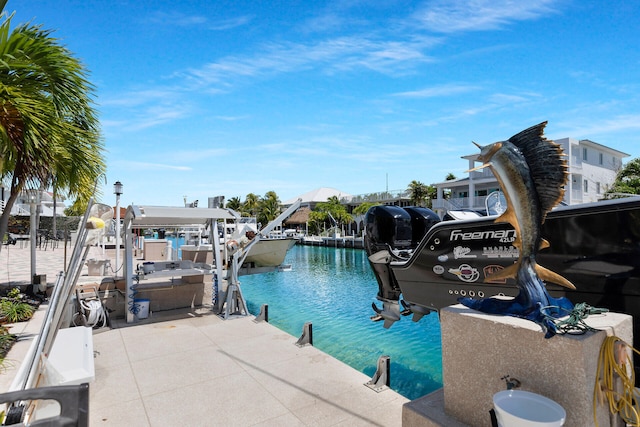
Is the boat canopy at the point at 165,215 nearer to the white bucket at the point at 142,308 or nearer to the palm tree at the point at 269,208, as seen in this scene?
the white bucket at the point at 142,308

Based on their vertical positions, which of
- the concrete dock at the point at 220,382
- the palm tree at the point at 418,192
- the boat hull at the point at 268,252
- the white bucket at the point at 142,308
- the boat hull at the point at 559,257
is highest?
the palm tree at the point at 418,192

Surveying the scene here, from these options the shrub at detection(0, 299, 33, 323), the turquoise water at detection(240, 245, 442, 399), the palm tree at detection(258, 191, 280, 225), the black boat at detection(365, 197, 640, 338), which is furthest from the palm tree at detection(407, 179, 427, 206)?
the shrub at detection(0, 299, 33, 323)

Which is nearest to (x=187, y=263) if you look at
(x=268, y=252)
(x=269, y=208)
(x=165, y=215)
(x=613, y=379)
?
(x=165, y=215)

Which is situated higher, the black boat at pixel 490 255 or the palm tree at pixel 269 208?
the palm tree at pixel 269 208

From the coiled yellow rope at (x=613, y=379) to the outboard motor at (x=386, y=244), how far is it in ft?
15.3

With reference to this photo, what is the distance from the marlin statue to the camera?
2951 mm

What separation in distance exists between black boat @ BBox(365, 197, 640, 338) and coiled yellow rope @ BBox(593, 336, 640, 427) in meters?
2.13

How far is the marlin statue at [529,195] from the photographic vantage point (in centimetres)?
295

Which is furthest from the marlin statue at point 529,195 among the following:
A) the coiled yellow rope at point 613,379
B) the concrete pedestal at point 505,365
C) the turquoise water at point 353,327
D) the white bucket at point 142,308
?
the white bucket at point 142,308

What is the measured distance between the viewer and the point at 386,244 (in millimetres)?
7316

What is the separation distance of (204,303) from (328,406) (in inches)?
277

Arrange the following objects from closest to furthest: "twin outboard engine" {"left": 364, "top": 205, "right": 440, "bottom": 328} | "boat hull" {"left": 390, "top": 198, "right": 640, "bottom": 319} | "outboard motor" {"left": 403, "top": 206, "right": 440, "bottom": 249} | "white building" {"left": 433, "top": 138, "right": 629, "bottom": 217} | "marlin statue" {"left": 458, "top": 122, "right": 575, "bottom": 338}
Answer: "marlin statue" {"left": 458, "top": 122, "right": 575, "bottom": 338}
"boat hull" {"left": 390, "top": 198, "right": 640, "bottom": 319}
"twin outboard engine" {"left": 364, "top": 205, "right": 440, "bottom": 328}
"outboard motor" {"left": 403, "top": 206, "right": 440, "bottom": 249}
"white building" {"left": 433, "top": 138, "right": 629, "bottom": 217}

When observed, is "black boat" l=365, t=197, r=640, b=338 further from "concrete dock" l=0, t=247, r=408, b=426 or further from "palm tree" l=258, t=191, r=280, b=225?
"palm tree" l=258, t=191, r=280, b=225

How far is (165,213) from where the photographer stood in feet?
29.3
